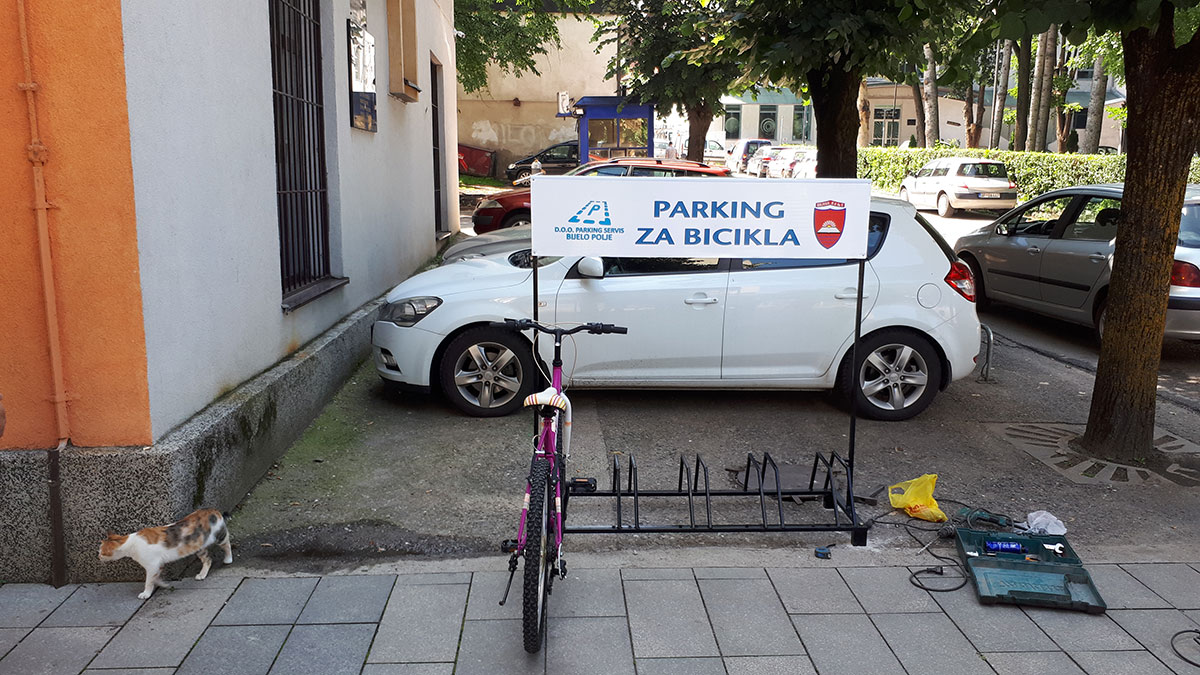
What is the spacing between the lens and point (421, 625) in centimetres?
372

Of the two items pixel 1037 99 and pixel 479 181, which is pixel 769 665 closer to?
pixel 1037 99

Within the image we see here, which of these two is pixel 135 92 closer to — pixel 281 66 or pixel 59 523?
pixel 59 523

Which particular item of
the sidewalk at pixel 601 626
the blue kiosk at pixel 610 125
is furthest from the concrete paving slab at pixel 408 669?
the blue kiosk at pixel 610 125

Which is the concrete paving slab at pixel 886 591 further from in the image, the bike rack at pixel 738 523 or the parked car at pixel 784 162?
the parked car at pixel 784 162

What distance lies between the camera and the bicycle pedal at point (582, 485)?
166 inches

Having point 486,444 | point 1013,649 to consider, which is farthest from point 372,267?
point 1013,649

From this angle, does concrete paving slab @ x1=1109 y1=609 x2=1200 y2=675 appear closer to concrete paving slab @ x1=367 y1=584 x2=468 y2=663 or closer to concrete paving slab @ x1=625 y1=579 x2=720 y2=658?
concrete paving slab @ x1=625 y1=579 x2=720 y2=658

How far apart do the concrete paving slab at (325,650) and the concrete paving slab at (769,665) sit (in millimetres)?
1361

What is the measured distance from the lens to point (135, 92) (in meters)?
3.87

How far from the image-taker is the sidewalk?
346cm

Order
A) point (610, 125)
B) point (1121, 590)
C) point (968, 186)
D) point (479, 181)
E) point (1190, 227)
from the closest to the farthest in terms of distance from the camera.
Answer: point (1121, 590) < point (1190, 227) < point (610, 125) < point (968, 186) < point (479, 181)

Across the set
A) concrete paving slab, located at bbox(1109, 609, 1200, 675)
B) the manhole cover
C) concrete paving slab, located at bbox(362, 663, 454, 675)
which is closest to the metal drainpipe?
concrete paving slab, located at bbox(362, 663, 454, 675)

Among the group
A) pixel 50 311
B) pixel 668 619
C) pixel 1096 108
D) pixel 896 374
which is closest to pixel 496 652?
pixel 668 619

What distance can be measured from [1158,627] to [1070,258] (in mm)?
6299
